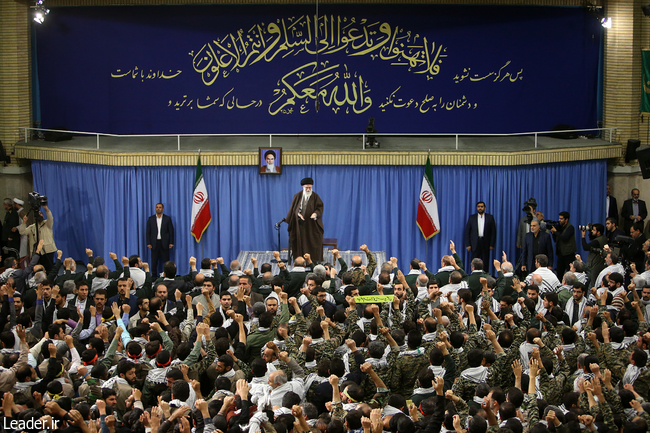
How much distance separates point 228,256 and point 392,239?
8.62 ft

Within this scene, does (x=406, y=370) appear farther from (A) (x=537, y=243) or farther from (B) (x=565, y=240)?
(B) (x=565, y=240)

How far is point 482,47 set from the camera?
13.6 m

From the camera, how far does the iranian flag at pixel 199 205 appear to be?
1214cm

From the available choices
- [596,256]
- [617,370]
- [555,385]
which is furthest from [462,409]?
[596,256]

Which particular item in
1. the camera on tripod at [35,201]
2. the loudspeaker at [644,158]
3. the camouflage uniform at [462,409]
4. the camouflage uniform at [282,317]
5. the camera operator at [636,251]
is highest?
the loudspeaker at [644,158]

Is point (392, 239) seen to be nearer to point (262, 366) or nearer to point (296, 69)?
point (296, 69)

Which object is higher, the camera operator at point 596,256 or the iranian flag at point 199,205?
the iranian flag at point 199,205

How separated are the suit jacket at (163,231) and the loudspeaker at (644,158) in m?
6.96

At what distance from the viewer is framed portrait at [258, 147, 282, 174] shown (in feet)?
39.8

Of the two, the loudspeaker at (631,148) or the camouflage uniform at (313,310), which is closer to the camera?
the camouflage uniform at (313,310)

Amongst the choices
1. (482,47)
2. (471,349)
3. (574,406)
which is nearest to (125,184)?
(482,47)

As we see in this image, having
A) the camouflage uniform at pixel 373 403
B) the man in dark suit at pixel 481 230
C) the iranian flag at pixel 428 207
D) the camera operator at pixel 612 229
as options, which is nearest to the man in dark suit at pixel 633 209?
the camera operator at pixel 612 229

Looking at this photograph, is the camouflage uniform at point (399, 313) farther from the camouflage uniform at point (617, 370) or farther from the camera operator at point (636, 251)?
the camera operator at point (636, 251)

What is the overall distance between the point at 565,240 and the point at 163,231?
6.12 metres
